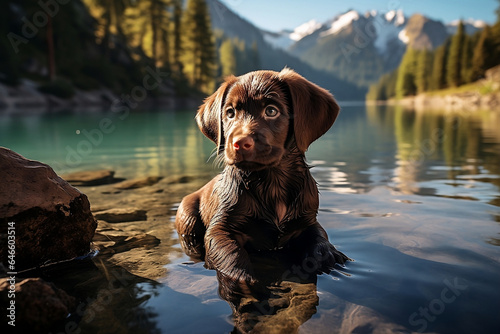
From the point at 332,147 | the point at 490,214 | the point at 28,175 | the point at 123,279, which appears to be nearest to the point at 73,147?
the point at 332,147

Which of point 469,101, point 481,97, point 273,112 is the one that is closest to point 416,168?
point 273,112

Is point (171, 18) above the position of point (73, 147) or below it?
above

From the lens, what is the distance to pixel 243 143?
321 centimetres

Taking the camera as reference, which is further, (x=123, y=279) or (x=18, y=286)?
(x=123, y=279)

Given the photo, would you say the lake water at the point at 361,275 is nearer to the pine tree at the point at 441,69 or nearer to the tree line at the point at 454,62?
the tree line at the point at 454,62

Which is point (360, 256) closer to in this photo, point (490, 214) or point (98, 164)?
point (490, 214)

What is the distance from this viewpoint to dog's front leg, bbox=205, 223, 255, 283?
3.35 meters

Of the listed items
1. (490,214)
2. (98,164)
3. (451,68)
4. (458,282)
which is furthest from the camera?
(451,68)

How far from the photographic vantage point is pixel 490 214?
5.39m

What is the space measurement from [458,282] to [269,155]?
2002 millimetres

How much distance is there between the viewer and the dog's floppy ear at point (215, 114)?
3.98m

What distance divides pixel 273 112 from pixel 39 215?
2.53 meters

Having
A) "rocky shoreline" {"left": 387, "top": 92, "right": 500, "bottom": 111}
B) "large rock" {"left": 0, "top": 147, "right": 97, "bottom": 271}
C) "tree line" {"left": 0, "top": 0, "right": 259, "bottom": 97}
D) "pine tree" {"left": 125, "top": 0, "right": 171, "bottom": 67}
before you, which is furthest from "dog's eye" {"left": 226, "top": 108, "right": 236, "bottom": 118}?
"pine tree" {"left": 125, "top": 0, "right": 171, "bottom": 67}

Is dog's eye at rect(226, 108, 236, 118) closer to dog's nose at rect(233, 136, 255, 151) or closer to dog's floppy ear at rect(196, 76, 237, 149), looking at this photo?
dog's floppy ear at rect(196, 76, 237, 149)
